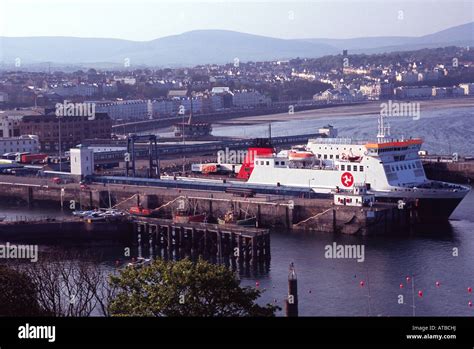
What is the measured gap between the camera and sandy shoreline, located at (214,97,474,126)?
4172 centimetres

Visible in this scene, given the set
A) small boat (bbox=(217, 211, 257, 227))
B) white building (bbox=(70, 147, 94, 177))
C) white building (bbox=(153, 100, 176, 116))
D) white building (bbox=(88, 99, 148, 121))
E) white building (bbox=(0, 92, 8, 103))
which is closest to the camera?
small boat (bbox=(217, 211, 257, 227))

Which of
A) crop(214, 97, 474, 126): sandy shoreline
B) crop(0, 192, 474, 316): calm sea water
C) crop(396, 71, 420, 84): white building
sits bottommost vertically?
crop(0, 192, 474, 316): calm sea water

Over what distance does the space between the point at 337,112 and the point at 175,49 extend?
4421 cm

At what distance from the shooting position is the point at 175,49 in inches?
3452

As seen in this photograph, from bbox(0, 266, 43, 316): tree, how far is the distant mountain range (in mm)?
64635

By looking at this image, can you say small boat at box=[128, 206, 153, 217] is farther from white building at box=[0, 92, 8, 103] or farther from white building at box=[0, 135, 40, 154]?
white building at box=[0, 92, 8, 103]

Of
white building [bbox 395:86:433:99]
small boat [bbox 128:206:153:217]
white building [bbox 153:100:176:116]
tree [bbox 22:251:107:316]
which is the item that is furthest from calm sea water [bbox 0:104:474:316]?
white building [bbox 395:86:433:99]

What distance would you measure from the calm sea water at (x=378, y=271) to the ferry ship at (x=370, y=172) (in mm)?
490

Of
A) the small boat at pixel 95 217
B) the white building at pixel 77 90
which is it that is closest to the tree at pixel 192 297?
the small boat at pixel 95 217

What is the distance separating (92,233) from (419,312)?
18.0 ft

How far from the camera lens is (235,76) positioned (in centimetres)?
6450

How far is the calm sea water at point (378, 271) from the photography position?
9023mm

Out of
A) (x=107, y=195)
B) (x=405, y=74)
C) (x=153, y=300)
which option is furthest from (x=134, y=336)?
(x=405, y=74)

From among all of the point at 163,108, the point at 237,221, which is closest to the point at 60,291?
the point at 237,221
